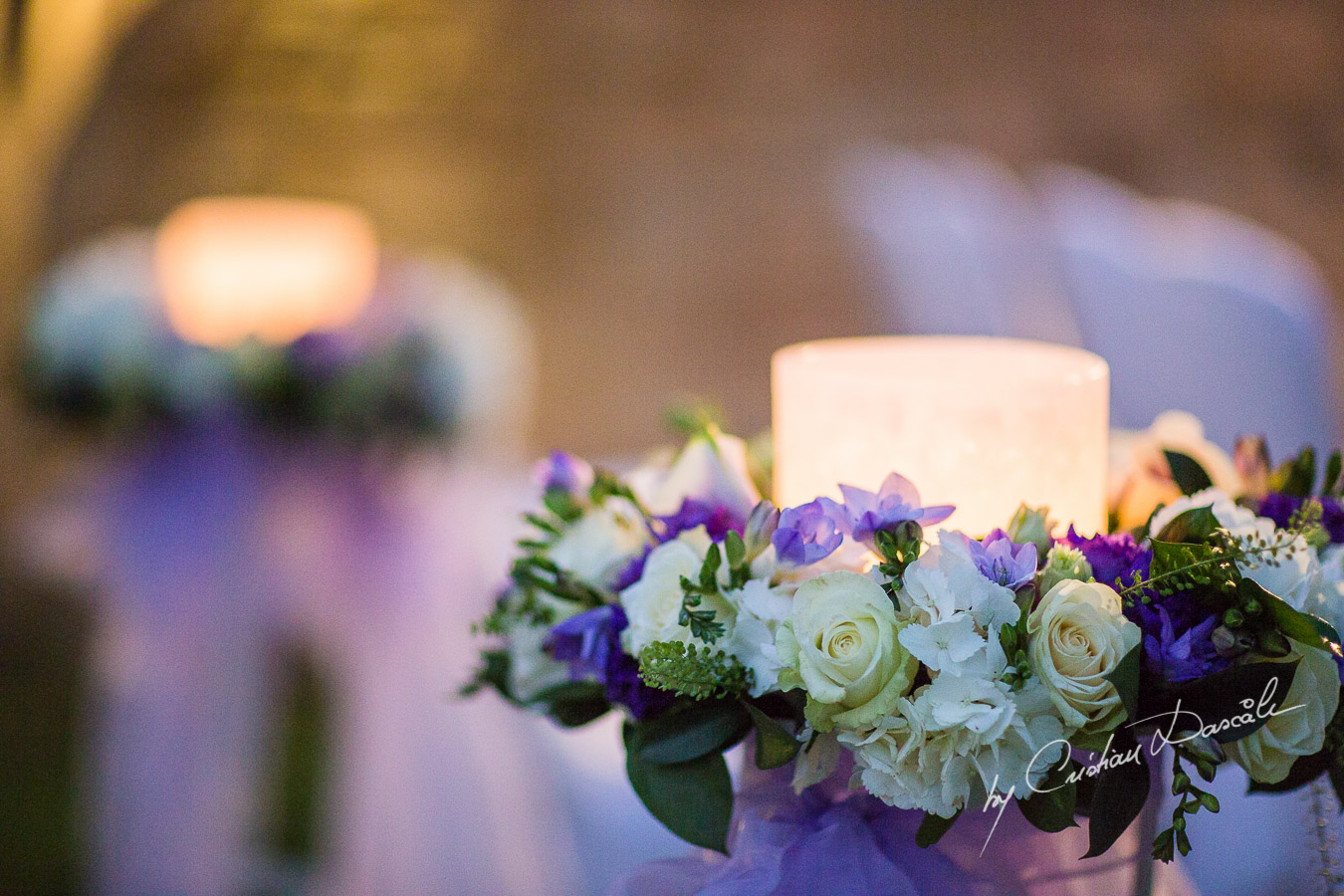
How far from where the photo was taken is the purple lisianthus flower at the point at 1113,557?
1.76 feet

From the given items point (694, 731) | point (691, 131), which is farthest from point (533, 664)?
point (691, 131)

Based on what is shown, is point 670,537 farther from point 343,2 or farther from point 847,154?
point 343,2

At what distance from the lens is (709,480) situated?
65 centimetres

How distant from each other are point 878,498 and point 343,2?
13.9 ft

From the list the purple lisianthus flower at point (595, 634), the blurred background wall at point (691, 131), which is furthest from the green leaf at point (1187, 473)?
the blurred background wall at point (691, 131)

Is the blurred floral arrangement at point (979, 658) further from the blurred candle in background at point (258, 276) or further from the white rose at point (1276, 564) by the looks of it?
the blurred candle in background at point (258, 276)

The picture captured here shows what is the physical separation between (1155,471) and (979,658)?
28 centimetres

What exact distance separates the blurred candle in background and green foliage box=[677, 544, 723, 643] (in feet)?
4.84

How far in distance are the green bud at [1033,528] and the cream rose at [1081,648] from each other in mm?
61

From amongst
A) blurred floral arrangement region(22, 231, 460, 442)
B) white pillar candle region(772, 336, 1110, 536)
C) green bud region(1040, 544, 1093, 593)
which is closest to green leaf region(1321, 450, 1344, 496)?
white pillar candle region(772, 336, 1110, 536)

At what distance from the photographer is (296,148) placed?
162 inches

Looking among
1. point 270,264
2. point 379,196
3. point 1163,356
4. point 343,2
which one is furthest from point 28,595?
point 1163,356

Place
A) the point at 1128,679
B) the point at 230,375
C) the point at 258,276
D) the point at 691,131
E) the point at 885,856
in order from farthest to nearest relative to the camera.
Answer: the point at 691,131 < the point at 258,276 < the point at 230,375 < the point at 885,856 < the point at 1128,679

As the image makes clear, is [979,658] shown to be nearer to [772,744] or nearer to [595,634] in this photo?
[772,744]
